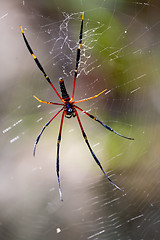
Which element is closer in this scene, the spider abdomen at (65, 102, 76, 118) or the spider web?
the spider abdomen at (65, 102, 76, 118)

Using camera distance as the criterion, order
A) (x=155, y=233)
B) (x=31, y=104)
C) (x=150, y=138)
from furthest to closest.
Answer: (x=31, y=104)
(x=150, y=138)
(x=155, y=233)

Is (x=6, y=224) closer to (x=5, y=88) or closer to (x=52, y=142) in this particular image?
(x=52, y=142)

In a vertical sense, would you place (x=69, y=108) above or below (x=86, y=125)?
above

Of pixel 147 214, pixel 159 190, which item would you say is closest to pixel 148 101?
pixel 159 190

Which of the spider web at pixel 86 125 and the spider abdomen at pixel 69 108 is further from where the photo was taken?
the spider web at pixel 86 125

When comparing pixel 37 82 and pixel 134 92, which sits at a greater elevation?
pixel 37 82

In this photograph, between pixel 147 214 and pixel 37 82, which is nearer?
pixel 147 214

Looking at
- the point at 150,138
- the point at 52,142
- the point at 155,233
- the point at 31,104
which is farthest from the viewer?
the point at 52,142

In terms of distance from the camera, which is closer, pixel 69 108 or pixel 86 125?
pixel 69 108
